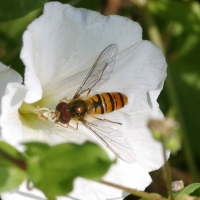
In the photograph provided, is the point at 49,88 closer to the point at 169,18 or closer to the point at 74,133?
the point at 74,133

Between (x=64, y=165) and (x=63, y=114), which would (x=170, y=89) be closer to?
(x=63, y=114)

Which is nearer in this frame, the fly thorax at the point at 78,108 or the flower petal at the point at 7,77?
the flower petal at the point at 7,77

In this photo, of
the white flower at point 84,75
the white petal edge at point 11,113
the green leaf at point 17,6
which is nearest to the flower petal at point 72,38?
the white flower at point 84,75

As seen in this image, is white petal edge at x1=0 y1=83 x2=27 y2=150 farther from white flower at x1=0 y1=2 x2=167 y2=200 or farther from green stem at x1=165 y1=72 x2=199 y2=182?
green stem at x1=165 y1=72 x2=199 y2=182

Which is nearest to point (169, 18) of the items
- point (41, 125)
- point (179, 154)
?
point (179, 154)

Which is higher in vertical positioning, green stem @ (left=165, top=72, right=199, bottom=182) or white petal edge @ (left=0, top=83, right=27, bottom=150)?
white petal edge @ (left=0, top=83, right=27, bottom=150)

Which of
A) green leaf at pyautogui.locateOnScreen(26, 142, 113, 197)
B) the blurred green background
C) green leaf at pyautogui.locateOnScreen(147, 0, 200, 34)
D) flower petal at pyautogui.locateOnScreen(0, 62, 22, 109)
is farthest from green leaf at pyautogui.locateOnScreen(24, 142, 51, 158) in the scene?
green leaf at pyautogui.locateOnScreen(147, 0, 200, 34)

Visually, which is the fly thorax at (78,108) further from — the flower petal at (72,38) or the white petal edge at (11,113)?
the white petal edge at (11,113)
